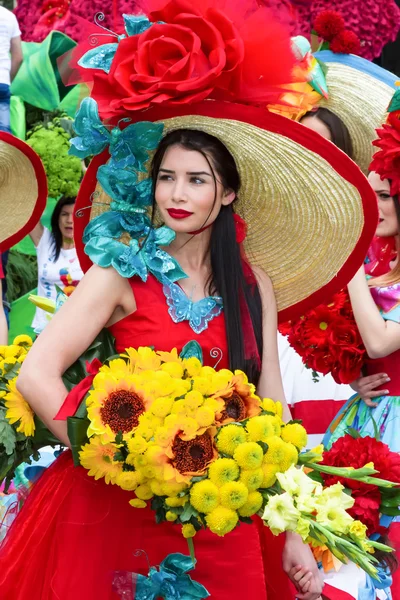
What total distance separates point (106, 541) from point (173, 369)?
54 centimetres

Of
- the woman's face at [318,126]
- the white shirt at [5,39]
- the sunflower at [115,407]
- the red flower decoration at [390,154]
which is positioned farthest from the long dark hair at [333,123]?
the sunflower at [115,407]

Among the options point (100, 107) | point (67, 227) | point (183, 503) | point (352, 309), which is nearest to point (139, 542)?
point (183, 503)

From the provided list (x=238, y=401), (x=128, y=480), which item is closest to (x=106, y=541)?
(x=128, y=480)

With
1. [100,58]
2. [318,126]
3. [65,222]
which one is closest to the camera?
[100,58]

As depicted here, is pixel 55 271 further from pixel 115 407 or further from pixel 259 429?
pixel 259 429

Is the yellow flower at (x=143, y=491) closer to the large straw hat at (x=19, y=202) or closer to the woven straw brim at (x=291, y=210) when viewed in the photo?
the woven straw brim at (x=291, y=210)

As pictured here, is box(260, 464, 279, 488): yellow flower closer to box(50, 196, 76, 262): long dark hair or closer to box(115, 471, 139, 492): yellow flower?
box(115, 471, 139, 492): yellow flower

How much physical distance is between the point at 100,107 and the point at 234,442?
3.44ft

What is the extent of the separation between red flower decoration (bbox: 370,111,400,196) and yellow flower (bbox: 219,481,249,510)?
1976 millimetres

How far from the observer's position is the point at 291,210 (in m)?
3.42

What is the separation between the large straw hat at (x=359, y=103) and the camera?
513 centimetres

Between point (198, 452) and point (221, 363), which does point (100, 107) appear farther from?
point (198, 452)

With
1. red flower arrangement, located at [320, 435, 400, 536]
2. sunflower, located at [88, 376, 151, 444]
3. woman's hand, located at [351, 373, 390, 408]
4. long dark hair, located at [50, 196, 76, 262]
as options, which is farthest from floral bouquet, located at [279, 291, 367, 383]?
long dark hair, located at [50, 196, 76, 262]

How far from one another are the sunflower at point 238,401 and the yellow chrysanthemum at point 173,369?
4.7 inches
